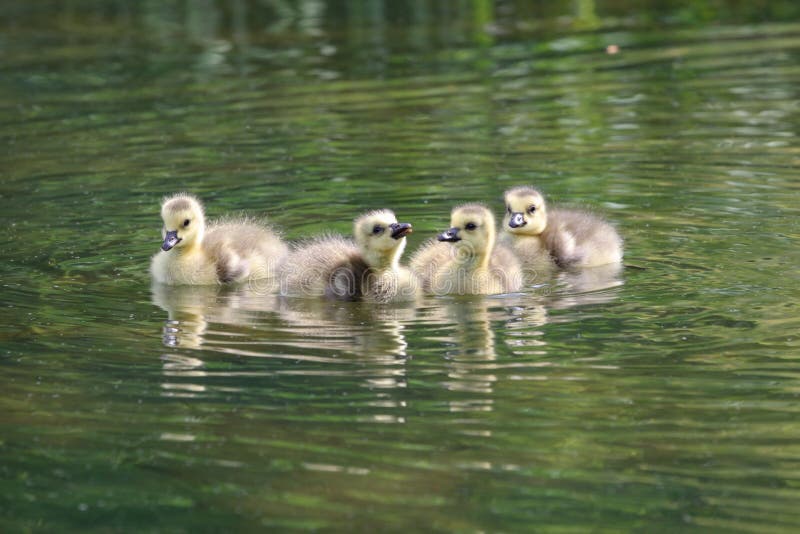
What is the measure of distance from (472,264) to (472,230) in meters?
0.18

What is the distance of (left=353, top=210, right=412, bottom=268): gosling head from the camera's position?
7.45m

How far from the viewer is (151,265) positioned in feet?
26.9

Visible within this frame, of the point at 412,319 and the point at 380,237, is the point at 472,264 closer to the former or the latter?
the point at 380,237

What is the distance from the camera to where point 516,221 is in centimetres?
807

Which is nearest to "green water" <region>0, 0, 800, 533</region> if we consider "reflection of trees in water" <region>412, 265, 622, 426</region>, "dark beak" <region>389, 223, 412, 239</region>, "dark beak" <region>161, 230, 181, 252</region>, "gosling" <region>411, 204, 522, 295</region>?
"reflection of trees in water" <region>412, 265, 622, 426</region>

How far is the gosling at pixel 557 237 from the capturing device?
8.11 metres

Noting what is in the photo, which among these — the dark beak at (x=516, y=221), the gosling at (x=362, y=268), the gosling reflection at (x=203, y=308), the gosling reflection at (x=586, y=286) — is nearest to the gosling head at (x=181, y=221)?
the gosling reflection at (x=203, y=308)

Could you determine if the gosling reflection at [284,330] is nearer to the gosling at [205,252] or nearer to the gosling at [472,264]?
the gosling at [205,252]

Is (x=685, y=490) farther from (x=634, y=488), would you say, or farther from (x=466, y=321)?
(x=466, y=321)

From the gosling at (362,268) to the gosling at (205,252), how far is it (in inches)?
18.5

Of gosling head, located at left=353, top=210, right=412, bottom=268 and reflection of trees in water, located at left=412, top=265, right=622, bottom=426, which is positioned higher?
gosling head, located at left=353, top=210, right=412, bottom=268

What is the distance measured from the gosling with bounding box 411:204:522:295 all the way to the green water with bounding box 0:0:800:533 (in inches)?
5.1

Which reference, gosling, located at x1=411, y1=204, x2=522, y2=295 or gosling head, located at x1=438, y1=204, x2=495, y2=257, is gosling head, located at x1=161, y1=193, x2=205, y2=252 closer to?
gosling, located at x1=411, y1=204, x2=522, y2=295

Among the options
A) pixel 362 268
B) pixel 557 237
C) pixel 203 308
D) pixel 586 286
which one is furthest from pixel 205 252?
pixel 586 286
